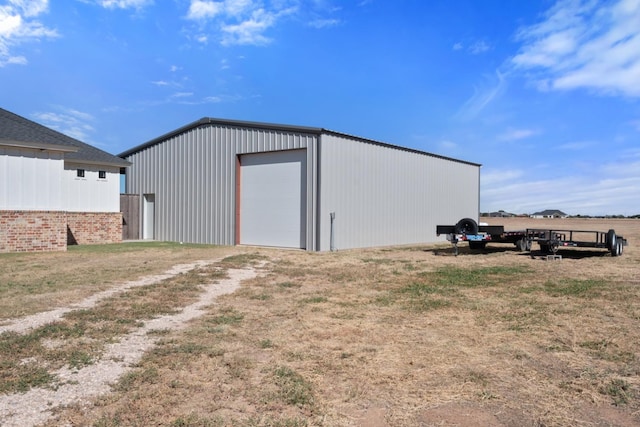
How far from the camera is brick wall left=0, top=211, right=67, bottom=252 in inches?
663

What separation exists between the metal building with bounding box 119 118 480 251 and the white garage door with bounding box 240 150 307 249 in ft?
0.15

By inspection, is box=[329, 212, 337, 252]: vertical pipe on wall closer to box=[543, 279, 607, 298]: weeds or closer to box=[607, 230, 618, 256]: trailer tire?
box=[543, 279, 607, 298]: weeds

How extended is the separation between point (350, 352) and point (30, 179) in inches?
681

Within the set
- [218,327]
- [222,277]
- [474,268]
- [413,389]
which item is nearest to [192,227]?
[222,277]

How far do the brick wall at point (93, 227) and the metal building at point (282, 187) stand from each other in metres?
2.54

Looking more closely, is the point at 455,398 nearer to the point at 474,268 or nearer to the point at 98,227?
the point at 474,268

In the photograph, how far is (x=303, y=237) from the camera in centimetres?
1928

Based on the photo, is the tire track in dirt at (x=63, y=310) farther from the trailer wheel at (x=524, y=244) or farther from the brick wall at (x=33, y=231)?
the trailer wheel at (x=524, y=244)

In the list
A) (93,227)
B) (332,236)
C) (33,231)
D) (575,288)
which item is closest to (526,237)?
(332,236)

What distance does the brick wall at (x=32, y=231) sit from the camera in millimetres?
16828

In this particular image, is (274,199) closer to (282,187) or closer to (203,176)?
(282,187)

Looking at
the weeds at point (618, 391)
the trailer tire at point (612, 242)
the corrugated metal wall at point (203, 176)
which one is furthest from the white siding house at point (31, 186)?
the trailer tire at point (612, 242)

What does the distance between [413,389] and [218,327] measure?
312 centimetres

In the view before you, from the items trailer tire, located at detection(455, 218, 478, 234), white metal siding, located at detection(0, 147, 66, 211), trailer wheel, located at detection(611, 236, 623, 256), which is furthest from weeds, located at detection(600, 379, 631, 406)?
white metal siding, located at detection(0, 147, 66, 211)
